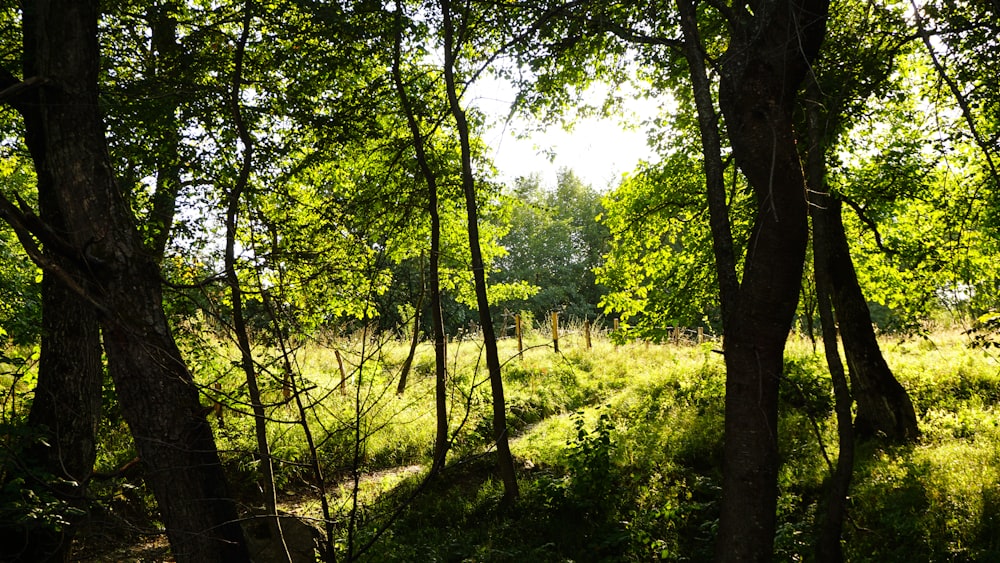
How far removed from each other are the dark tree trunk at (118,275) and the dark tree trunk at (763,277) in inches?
128

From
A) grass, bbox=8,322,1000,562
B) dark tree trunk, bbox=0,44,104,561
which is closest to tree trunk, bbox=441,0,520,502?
grass, bbox=8,322,1000,562

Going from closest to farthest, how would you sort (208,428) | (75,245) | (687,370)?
(75,245)
(208,428)
(687,370)

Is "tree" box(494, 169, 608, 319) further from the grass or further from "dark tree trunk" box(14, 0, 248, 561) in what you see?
"dark tree trunk" box(14, 0, 248, 561)

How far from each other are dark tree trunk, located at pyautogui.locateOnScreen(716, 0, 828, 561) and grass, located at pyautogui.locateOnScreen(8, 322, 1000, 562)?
0.48m

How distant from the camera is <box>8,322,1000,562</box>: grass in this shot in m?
5.52

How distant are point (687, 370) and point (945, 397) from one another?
15.6 ft

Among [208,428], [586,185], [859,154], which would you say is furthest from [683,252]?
[586,185]

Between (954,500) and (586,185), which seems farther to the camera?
(586,185)

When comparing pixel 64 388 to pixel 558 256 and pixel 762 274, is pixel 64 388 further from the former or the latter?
pixel 558 256

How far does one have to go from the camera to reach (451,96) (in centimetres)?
684

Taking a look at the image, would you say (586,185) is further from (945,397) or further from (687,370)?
(945,397)

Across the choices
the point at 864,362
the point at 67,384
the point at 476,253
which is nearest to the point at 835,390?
the point at 476,253

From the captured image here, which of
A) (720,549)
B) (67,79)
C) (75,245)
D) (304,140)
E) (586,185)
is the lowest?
(720,549)

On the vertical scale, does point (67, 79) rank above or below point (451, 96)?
below
